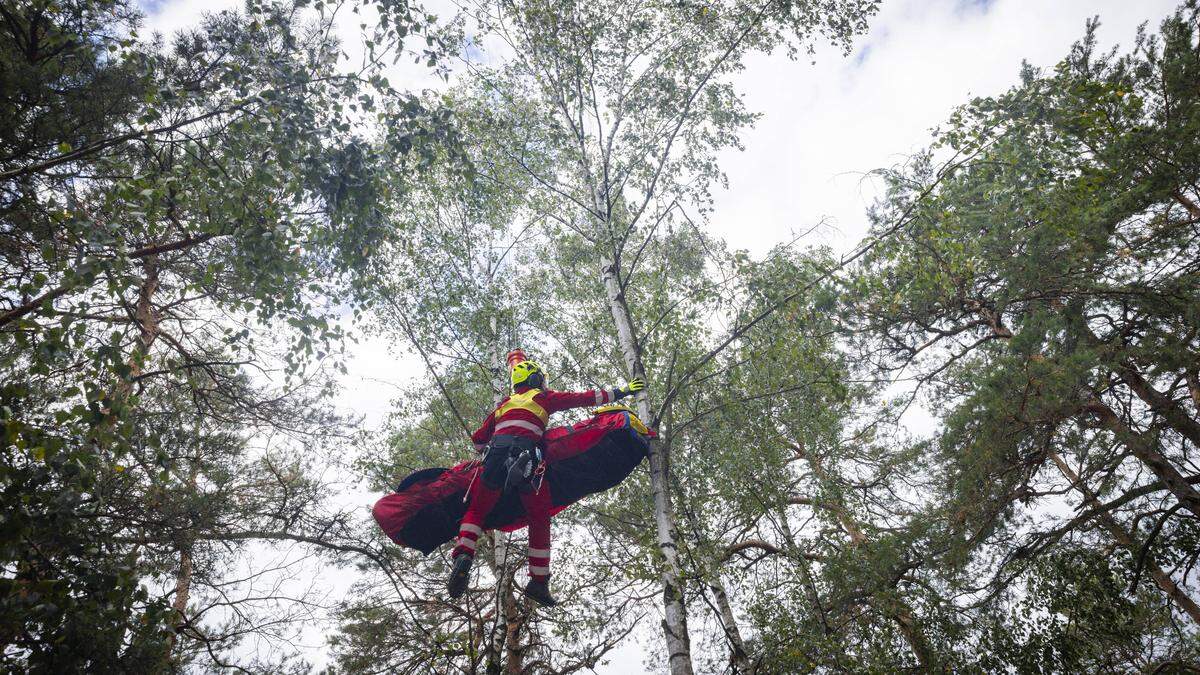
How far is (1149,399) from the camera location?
7457mm

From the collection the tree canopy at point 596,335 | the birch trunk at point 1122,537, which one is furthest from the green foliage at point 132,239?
the birch trunk at point 1122,537

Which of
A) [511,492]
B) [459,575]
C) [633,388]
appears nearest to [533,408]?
[511,492]

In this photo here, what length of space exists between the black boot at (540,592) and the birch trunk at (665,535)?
93 cm

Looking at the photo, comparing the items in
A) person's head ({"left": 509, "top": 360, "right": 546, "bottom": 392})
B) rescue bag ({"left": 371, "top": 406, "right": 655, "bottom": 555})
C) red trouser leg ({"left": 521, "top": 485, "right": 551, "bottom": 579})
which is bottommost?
red trouser leg ({"left": 521, "top": 485, "right": 551, "bottom": 579})

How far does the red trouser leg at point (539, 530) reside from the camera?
5.20 metres

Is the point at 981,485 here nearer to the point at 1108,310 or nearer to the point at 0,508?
the point at 1108,310

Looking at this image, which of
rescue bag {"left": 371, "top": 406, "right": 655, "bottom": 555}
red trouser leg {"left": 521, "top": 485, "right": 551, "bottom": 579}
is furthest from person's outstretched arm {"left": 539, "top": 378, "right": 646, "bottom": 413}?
red trouser leg {"left": 521, "top": 485, "right": 551, "bottom": 579}

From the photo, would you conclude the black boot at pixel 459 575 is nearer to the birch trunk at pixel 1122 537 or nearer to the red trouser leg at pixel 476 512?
the red trouser leg at pixel 476 512

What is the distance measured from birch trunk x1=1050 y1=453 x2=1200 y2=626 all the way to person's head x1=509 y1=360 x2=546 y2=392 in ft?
21.0

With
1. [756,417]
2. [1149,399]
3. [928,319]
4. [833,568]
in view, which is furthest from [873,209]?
[833,568]

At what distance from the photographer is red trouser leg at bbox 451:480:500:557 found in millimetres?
5074

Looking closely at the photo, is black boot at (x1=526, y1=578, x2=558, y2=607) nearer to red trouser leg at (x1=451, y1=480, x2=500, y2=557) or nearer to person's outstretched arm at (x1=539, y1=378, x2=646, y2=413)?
red trouser leg at (x1=451, y1=480, x2=500, y2=557)

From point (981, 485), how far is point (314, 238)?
7.89m

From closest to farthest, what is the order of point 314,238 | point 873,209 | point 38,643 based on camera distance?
point 38,643 → point 314,238 → point 873,209
